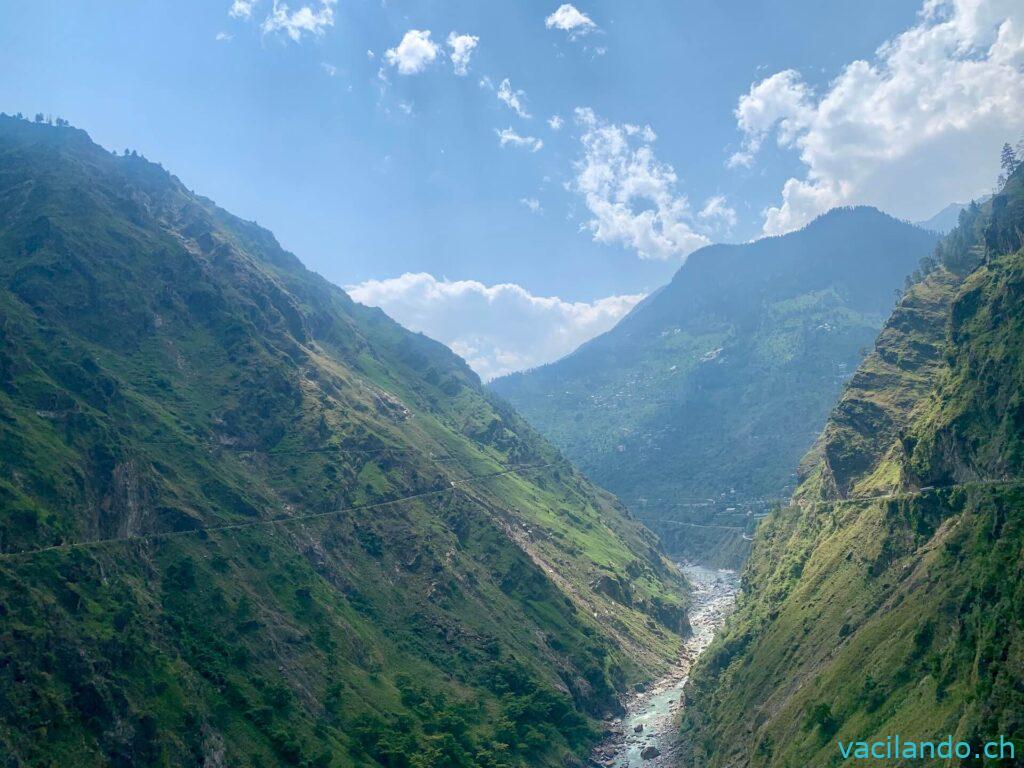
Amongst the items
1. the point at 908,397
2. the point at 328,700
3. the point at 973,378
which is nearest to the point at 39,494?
the point at 328,700

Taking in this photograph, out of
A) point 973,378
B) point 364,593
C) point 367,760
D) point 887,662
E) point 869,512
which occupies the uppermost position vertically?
point 973,378

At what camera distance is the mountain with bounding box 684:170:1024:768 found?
301ft

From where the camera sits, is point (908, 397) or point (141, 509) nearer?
point (141, 509)

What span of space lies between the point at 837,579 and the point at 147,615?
133949 millimetres

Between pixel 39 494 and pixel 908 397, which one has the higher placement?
pixel 908 397

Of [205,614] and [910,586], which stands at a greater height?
[910,586]

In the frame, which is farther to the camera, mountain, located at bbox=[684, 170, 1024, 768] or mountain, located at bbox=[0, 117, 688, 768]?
mountain, located at bbox=[0, 117, 688, 768]

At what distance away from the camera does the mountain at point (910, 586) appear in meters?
91.9

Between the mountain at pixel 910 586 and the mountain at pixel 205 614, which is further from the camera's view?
the mountain at pixel 205 614

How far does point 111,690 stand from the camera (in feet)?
325

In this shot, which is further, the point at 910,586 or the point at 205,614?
the point at 205,614

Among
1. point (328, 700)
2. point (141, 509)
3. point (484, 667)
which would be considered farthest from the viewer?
point (484, 667)

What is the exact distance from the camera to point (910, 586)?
11844 centimetres

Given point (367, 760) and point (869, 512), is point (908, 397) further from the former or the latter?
point (367, 760)
